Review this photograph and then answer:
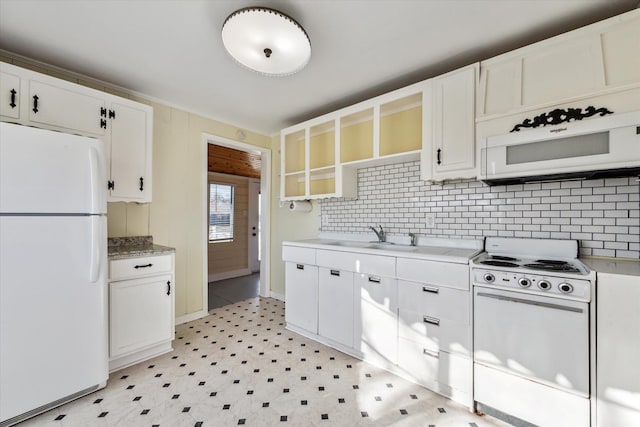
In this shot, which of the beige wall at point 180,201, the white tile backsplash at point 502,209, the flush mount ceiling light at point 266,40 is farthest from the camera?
the beige wall at point 180,201

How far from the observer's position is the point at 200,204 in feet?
11.5

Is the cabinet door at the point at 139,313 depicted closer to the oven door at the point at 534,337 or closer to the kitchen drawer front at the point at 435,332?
the kitchen drawer front at the point at 435,332

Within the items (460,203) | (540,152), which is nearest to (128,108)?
(460,203)

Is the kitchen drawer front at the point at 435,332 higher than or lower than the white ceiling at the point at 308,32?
lower

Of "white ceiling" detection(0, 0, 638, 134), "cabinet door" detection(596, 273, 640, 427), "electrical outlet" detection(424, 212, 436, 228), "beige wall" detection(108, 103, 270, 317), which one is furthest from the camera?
"beige wall" detection(108, 103, 270, 317)

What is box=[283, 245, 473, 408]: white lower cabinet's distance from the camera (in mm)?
1888

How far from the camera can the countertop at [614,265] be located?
1456mm

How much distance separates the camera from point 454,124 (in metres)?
2.19

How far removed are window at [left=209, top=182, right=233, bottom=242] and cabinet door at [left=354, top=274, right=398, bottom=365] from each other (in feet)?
13.4

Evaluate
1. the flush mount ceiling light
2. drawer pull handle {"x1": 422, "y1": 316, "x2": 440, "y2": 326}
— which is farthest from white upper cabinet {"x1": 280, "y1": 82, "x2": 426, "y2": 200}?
drawer pull handle {"x1": 422, "y1": 316, "x2": 440, "y2": 326}

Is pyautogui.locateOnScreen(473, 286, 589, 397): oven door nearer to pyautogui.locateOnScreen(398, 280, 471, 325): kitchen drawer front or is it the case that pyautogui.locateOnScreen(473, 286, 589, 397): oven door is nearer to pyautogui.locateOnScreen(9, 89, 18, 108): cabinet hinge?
pyautogui.locateOnScreen(398, 280, 471, 325): kitchen drawer front

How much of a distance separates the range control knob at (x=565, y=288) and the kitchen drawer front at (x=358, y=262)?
1.01 metres

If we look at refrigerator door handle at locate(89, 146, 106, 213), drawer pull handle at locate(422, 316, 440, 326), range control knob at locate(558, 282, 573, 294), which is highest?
refrigerator door handle at locate(89, 146, 106, 213)

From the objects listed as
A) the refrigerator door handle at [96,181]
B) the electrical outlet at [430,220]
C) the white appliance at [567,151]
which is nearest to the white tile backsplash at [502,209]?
the electrical outlet at [430,220]
